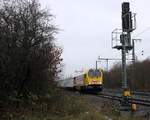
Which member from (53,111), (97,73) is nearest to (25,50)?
(53,111)

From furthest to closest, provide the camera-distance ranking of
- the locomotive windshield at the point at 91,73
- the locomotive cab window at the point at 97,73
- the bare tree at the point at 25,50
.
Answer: the locomotive cab window at the point at 97,73
the locomotive windshield at the point at 91,73
the bare tree at the point at 25,50

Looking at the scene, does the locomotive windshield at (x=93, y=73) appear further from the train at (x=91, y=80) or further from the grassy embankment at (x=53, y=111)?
the grassy embankment at (x=53, y=111)

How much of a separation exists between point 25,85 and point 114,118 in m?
4.60

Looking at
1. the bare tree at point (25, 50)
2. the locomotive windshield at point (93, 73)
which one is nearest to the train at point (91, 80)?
the locomotive windshield at point (93, 73)

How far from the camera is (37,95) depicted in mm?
20375


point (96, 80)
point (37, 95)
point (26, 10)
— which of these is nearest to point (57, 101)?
point (37, 95)

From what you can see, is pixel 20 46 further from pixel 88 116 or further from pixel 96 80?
pixel 96 80

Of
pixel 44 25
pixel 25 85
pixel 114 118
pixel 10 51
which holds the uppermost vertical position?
pixel 44 25

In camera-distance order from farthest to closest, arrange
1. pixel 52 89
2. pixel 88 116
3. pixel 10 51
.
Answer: pixel 52 89 → pixel 10 51 → pixel 88 116

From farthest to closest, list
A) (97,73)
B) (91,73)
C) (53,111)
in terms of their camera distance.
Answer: (97,73) → (91,73) → (53,111)

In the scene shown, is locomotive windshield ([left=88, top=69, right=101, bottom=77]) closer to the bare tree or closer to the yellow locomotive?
the yellow locomotive

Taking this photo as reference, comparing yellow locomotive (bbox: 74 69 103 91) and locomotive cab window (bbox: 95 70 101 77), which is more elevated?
locomotive cab window (bbox: 95 70 101 77)

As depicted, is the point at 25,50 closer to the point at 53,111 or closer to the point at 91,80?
the point at 53,111

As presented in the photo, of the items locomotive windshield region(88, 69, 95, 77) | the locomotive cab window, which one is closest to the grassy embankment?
locomotive windshield region(88, 69, 95, 77)
